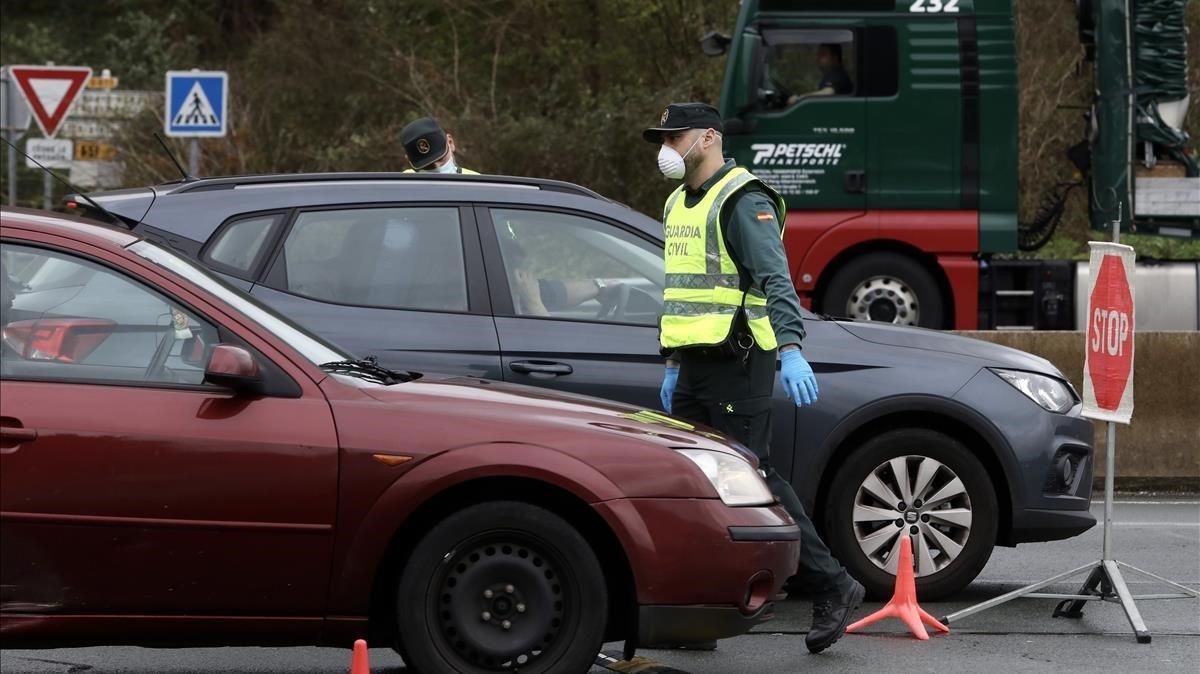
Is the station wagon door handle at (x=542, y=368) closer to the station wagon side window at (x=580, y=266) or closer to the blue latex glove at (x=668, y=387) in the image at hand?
the station wagon side window at (x=580, y=266)

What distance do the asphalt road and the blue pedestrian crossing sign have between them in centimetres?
1084

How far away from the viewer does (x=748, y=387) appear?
6.67 m

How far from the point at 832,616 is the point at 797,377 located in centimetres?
90

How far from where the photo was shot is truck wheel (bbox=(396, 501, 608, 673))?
562cm

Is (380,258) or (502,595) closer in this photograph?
(502,595)

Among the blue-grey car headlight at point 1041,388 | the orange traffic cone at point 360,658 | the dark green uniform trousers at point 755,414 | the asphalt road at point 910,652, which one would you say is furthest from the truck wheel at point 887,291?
the orange traffic cone at point 360,658

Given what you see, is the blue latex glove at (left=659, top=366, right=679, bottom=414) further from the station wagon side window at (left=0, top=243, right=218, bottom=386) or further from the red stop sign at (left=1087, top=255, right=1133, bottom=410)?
the station wagon side window at (left=0, top=243, right=218, bottom=386)

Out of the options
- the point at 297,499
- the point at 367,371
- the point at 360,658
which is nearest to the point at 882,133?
the point at 367,371

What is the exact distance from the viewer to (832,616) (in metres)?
6.72

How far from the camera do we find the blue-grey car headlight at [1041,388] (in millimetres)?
7758

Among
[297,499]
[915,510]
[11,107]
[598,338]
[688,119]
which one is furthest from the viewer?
[11,107]

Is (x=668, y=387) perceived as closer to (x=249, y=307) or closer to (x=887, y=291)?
(x=249, y=307)

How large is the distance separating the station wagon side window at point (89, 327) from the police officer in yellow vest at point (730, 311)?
181cm

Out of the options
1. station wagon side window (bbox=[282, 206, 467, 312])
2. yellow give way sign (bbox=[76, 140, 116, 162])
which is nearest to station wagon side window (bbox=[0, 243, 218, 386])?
station wagon side window (bbox=[282, 206, 467, 312])
